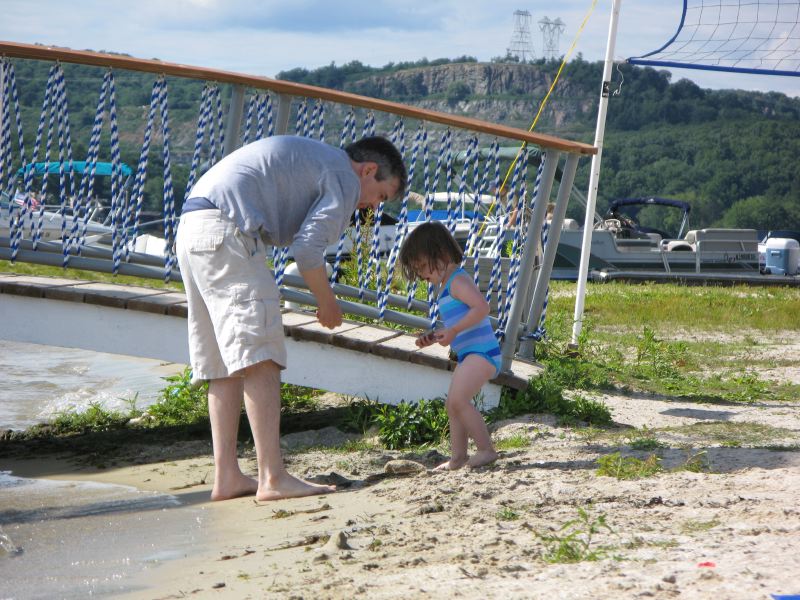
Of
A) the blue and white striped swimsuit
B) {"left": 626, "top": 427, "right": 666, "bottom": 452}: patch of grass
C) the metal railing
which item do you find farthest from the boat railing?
the blue and white striped swimsuit

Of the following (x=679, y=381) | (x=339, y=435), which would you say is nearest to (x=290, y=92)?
(x=339, y=435)

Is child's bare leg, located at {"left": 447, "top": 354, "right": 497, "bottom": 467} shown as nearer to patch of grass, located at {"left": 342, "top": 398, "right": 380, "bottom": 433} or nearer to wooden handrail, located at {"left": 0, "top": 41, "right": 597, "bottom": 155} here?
patch of grass, located at {"left": 342, "top": 398, "right": 380, "bottom": 433}

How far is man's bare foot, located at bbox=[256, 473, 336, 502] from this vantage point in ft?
14.8

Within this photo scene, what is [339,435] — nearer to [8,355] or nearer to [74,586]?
[74,586]

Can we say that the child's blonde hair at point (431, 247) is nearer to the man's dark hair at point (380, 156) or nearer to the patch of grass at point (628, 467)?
the man's dark hair at point (380, 156)

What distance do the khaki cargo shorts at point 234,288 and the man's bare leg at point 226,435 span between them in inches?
8.9

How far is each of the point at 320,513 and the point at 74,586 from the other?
3.58 ft

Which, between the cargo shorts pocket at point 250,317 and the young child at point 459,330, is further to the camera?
the young child at point 459,330

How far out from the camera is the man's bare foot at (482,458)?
496cm

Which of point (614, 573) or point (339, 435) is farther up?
point (614, 573)

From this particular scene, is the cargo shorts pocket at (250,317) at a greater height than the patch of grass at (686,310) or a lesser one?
greater

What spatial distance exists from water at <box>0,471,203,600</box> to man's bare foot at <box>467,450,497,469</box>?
1.28 meters

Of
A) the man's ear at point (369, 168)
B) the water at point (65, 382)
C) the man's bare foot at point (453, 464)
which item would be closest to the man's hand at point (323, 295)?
the man's ear at point (369, 168)

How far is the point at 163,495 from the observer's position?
16.5ft
